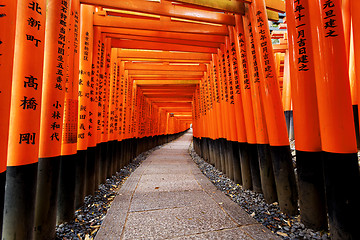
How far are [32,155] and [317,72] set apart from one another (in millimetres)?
3235

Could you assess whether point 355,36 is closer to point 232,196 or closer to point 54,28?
point 232,196

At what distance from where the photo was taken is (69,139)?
9.34 feet

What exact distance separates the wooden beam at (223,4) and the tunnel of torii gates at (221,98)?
0.08 ft

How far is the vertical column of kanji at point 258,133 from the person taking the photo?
3221 millimetres

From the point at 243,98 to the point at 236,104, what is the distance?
1.34 ft

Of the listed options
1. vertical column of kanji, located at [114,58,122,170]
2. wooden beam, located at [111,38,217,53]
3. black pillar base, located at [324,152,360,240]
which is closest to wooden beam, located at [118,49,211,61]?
vertical column of kanji, located at [114,58,122,170]

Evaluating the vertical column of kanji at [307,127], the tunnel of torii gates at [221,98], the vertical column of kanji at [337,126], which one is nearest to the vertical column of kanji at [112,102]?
the tunnel of torii gates at [221,98]

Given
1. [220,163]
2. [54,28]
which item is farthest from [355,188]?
[220,163]

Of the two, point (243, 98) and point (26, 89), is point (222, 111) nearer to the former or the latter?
point (243, 98)

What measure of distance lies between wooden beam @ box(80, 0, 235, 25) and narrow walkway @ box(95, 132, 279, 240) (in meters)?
3.97

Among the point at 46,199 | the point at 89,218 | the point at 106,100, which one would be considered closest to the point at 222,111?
the point at 106,100

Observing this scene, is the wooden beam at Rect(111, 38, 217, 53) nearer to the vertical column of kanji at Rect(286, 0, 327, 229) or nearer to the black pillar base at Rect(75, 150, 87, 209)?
the black pillar base at Rect(75, 150, 87, 209)

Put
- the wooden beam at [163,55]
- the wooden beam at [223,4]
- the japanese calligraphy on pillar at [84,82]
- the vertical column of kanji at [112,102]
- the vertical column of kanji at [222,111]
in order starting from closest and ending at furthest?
1. the japanese calligraphy on pillar at [84,82]
2. the wooden beam at [223,4]
3. the vertical column of kanji at [222,111]
4. the vertical column of kanji at [112,102]
5. the wooden beam at [163,55]

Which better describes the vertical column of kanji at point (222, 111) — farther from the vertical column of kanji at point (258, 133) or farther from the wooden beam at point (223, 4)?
the wooden beam at point (223, 4)
